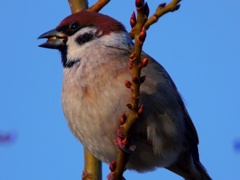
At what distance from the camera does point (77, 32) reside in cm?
388

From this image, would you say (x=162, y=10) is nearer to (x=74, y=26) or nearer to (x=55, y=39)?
(x=74, y=26)

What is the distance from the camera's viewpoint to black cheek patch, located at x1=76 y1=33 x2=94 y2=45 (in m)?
3.83

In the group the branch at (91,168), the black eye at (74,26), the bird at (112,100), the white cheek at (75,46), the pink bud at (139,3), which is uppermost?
the black eye at (74,26)

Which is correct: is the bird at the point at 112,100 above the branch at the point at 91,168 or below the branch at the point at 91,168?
above

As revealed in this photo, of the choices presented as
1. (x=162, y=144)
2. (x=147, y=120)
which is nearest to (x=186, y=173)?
(x=162, y=144)

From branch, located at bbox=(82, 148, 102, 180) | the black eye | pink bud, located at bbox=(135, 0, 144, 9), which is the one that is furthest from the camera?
the black eye

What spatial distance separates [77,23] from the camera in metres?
3.85

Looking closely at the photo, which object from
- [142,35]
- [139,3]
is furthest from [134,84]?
[139,3]

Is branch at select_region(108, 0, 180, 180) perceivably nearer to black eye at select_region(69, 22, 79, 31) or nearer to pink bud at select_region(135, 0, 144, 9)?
pink bud at select_region(135, 0, 144, 9)

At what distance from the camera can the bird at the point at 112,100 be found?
10.9 ft

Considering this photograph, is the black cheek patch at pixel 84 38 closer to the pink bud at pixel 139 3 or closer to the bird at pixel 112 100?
the bird at pixel 112 100

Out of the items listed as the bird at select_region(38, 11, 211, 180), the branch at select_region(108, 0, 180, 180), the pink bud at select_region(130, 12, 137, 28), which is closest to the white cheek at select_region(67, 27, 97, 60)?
the bird at select_region(38, 11, 211, 180)

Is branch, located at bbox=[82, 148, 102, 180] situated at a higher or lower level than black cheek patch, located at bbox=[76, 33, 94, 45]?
lower

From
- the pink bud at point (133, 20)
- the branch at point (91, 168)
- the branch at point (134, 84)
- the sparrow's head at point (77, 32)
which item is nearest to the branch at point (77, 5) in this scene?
the sparrow's head at point (77, 32)
